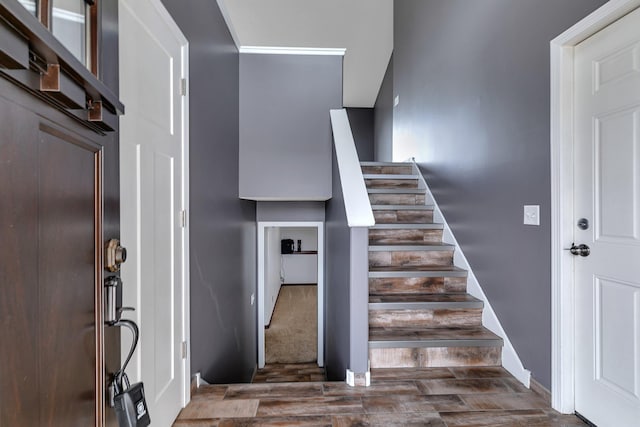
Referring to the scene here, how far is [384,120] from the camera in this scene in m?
6.77

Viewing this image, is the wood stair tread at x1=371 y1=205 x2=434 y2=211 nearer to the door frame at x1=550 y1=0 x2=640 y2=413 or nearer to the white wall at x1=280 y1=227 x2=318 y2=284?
the door frame at x1=550 y1=0 x2=640 y2=413

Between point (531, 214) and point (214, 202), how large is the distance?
6.68ft

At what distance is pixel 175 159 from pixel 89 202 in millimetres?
861

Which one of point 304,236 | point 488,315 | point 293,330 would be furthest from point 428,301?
point 304,236

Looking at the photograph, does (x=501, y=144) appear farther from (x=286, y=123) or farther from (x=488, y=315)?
(x=286, y=123)

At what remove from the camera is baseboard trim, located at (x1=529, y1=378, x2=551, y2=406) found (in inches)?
67.1

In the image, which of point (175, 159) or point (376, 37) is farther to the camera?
point (376, 37)

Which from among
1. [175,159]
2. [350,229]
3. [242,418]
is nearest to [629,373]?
[350,229]

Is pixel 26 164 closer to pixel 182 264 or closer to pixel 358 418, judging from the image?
pixel 182 264

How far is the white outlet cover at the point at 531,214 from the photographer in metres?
1.80

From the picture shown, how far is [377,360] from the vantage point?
202cm

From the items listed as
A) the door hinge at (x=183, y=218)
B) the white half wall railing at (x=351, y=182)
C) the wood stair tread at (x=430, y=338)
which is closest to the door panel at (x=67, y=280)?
the door hinge at (x=183, y=218)

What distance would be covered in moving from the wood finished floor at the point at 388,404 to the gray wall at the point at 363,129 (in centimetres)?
676

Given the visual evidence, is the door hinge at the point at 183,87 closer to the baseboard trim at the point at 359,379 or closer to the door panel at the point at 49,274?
the door panel at the point at 49,274
